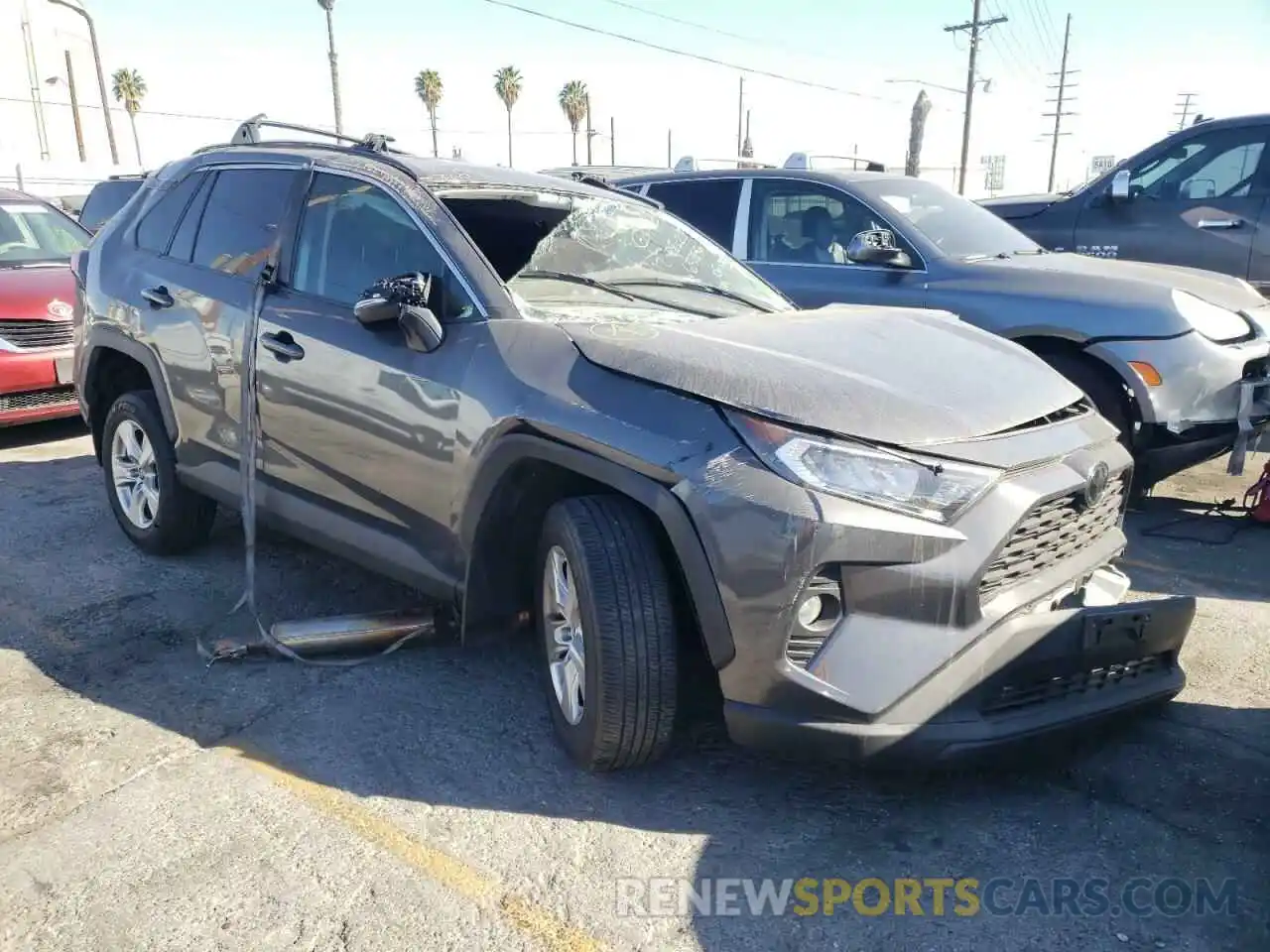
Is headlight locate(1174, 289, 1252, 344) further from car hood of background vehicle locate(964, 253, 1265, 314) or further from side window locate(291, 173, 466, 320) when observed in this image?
side window locate(291, 173, 466, 320)

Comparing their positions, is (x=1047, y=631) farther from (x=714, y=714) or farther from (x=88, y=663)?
(x=88, y=663)

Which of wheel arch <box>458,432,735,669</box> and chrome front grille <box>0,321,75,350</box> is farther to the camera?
chrome front grille <box>0,321,75,350</box>

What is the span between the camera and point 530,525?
10.8ft

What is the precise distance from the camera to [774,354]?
2986 mm

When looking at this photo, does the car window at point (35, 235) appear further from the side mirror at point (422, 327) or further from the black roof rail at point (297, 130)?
the side mirror at point (422, 327)

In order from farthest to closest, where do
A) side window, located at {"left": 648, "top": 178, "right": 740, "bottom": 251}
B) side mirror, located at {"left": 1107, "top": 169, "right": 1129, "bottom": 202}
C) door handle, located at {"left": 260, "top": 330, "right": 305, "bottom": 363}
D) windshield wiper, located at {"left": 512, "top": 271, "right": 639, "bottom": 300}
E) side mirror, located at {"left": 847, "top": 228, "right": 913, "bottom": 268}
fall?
side mirror, located at {"left": 1107, "top": 169, "right": 1129, "bottom": 202}, side window, located at {"left": 648, "top": 178, "right": 740, "bottom": 251}, side mirror, located at {"left": 847, "top": 228, "right": 913, "bottom": 268}, door handle, located at {"left": 260, "top": 330, "right": 305, "bottom": 363}, windshield wiper, located at {"left": 512, "top": 271, "right": 639, "bottom": 300}

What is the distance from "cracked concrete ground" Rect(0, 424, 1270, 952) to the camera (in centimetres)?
241

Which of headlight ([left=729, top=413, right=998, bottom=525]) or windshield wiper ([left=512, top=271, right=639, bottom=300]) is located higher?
windshield wiper ([left=512, top=271, right=639, bottom=300])

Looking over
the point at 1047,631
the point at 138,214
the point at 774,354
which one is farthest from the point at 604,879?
the point at 138,214

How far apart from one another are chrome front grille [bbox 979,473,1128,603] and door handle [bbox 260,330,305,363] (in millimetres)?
2516

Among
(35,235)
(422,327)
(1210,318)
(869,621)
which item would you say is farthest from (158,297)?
(35,235)

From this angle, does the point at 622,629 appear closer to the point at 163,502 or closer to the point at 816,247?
the point at 163,502

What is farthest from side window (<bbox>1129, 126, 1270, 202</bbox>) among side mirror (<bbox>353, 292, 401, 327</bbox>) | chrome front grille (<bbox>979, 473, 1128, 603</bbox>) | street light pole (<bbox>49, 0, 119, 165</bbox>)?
street light pole (<bbox>49, 0, 119, 165</bbox>)

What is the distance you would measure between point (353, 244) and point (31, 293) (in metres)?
4.93
